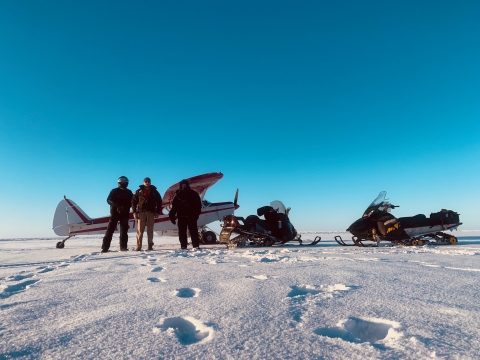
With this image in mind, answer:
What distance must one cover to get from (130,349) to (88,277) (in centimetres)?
201

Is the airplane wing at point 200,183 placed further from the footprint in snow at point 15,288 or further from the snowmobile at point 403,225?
the footprint in snow at point 15,288

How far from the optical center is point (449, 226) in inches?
329

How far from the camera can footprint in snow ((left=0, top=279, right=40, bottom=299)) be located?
225 centimetres

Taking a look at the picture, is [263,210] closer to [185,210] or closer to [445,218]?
[185,210]

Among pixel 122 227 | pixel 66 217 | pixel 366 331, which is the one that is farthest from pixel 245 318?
pixel 66 217

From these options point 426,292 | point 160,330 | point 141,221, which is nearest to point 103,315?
point 160,330

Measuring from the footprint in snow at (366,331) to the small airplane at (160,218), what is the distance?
10.0m

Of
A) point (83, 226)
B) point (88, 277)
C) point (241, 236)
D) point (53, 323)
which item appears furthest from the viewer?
point (83, 226)

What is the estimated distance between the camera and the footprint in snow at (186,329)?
4.17ft

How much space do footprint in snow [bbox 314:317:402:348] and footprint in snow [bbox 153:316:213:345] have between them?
50 cm

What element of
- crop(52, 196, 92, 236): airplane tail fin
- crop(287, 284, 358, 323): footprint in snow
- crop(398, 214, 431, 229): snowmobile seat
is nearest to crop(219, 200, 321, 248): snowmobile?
crop(398, 214, 431, 229): snowmobile seat

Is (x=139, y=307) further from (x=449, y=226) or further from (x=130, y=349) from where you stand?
(x=449, y=226)

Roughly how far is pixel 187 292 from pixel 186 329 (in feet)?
2.49

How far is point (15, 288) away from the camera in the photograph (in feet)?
8.23
